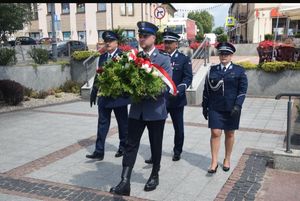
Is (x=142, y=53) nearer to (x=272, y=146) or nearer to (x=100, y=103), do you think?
(x=100, y=103)

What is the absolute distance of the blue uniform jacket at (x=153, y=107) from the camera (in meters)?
4.23

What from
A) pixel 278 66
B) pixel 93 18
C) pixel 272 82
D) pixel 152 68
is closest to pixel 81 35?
pixel 93 18

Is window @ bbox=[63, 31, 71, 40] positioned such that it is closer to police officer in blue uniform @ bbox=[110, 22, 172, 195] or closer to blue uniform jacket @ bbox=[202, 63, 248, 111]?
blue uniform jacket @ bbox=[202, 63, 248, 111]

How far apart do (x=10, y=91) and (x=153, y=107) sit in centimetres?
769

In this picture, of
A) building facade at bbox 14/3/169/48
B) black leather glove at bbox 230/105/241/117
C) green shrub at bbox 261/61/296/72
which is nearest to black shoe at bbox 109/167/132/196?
black leather glove at bbox 230/105/241/117

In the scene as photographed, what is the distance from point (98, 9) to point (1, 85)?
31797 mm

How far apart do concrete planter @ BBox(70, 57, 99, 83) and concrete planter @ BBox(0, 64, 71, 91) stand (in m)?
0.19

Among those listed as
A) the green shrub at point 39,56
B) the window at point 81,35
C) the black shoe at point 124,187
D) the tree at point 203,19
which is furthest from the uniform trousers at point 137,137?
the tree at point 203,19

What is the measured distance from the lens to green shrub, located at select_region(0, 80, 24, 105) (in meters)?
10.8

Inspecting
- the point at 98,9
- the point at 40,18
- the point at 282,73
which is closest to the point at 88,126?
the point at 282,73

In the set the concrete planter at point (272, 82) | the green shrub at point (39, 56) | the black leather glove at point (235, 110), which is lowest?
the concrete planter at point (272, 82)

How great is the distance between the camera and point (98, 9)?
4106 cm

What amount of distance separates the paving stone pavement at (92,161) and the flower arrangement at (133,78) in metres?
Result: 1.27

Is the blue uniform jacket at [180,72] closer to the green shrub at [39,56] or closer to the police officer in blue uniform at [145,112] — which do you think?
the police officer in blue uniform at [145,112]
